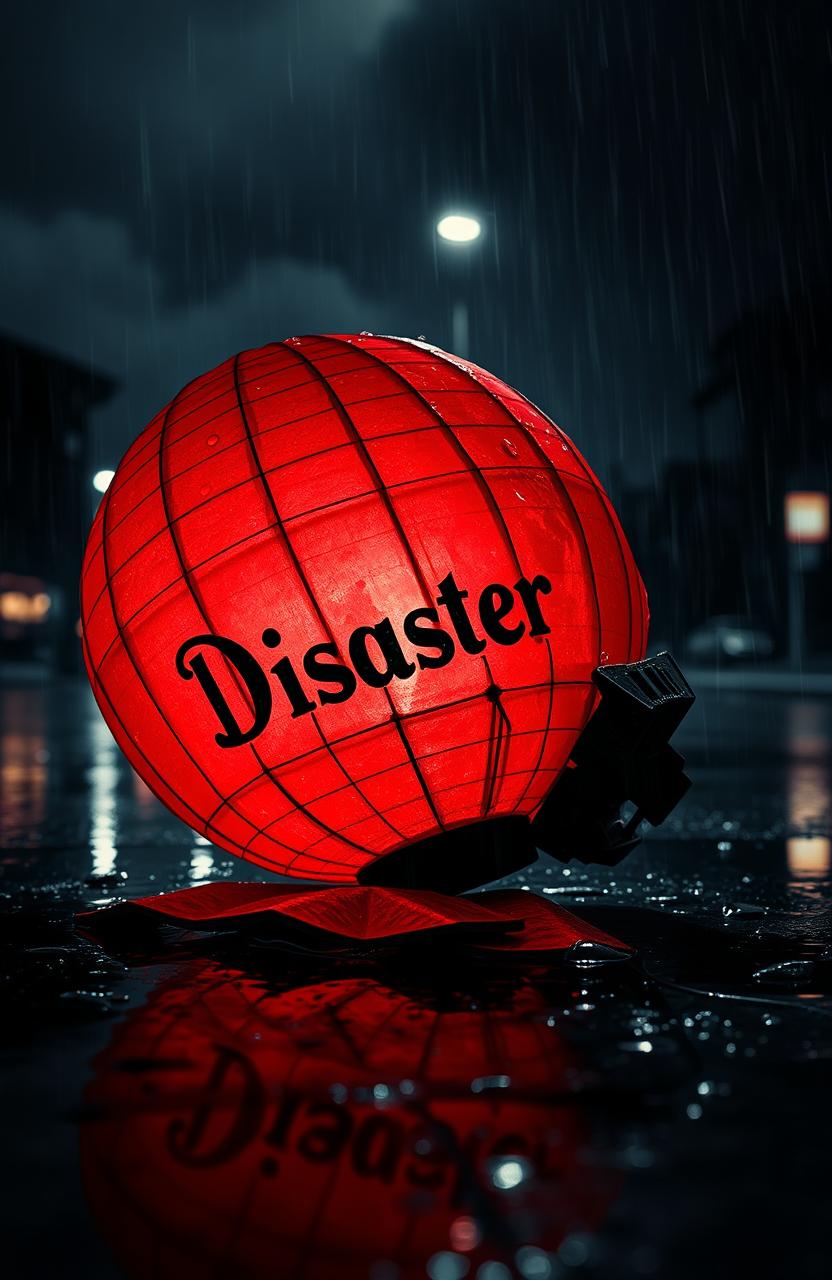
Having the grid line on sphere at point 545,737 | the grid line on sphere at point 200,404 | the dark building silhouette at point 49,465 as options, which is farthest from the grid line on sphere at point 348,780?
the dark building silhouette at point 49,465

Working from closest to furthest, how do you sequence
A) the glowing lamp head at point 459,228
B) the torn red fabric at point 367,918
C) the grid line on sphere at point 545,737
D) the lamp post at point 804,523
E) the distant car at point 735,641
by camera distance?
the torn red fabric at point 367,918 < the grid line on sphere at point 545,737 < the glowing lamp head at point 459,228 < the lamp post at point 804,523 < the distant car at point 735,641

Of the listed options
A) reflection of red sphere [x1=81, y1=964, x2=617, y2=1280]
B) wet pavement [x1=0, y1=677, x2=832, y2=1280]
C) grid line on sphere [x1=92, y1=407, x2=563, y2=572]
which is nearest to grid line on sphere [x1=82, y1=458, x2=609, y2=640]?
grid line on sphere [x1=92, y1=407, x2=563, y2=572]

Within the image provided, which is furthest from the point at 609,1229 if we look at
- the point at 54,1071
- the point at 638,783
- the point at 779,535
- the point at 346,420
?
the point at 779,535

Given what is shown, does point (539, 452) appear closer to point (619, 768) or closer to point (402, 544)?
point (402, 544)

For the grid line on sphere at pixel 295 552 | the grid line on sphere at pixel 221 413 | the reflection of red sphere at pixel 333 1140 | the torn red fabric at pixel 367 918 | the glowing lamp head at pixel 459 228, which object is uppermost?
the glowing lamp head at pixel 459 228

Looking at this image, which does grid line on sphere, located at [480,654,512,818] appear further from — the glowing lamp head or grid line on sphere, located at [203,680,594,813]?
the glowing lamp head

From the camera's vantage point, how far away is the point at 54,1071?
7.61ft

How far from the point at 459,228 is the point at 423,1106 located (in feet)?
42.9

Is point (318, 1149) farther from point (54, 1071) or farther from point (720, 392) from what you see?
point (720, 392)

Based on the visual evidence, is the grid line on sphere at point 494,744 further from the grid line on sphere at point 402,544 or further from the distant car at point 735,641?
the distant car at point 735,641

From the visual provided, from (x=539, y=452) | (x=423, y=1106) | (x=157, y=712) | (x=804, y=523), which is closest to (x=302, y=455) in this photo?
(x=539, y=452)

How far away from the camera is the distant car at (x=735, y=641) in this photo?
43.2 meters

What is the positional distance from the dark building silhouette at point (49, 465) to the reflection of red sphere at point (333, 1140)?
4277cm

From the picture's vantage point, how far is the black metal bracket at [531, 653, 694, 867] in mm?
3391
